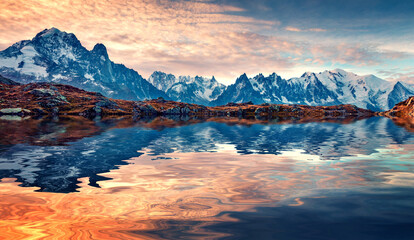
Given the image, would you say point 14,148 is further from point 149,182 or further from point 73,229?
point 73,229

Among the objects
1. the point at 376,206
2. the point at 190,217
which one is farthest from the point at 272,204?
the point at 376,206

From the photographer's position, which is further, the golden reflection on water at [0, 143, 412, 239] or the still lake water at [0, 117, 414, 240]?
the golden reflection on water at [0, 143, 412, 239]

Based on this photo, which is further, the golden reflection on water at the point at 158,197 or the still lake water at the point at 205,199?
the golden reflection on water at the point at 158,197

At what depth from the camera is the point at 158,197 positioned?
1627 cm

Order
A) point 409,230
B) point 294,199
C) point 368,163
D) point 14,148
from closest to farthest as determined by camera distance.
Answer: point 409,230 → point 294,199 → point 368,163 → point 14,148

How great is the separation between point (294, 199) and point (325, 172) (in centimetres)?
958

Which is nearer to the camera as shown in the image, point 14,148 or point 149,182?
point 149,182

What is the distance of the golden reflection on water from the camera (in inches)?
464

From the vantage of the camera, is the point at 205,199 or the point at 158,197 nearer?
the point at 205,199

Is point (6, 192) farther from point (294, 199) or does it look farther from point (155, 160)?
point (294, 199)

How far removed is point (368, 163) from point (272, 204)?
65.2 feet

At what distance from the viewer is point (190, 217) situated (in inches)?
512

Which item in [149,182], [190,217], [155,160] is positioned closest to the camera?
[190,217]

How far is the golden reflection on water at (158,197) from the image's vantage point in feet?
38.7
